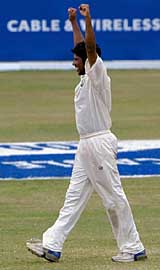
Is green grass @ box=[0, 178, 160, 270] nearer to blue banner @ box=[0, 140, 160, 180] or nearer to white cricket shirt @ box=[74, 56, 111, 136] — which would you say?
blue banner @ box=[0, 140, 160, 180]

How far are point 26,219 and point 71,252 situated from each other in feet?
6.76

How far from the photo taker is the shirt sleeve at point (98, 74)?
8625 millimetres

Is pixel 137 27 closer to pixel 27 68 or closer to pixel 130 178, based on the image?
pixel 27 68

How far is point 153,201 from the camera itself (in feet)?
41.6

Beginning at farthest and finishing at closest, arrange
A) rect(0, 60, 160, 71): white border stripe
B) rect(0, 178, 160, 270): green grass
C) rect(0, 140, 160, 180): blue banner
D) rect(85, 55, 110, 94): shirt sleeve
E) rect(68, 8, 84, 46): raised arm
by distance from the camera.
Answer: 1. rect(0, 60, 160, 71): white border stripe
2. rect(0, 140, 160, 180): blue banner
3. rect(68, 8, 84, 46): raised arm
4. rect(0, 178, 160, 270): green grass
5. rect(85, 55, 110, 94): shirt sleeve

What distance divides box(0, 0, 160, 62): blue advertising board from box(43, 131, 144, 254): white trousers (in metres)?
21.4

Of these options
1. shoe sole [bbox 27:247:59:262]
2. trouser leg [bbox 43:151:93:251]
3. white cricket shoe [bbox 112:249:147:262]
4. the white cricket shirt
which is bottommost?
white cricket shoe [bbox 112:249:147:262]

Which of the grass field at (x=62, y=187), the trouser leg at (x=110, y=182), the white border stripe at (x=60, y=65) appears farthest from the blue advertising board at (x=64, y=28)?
the trouser leg at (x=110, y=182)

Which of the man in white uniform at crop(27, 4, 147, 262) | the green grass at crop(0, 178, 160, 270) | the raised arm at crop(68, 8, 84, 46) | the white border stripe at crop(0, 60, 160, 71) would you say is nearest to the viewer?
the man in white uniform at crop(27, 4, 147, 262)

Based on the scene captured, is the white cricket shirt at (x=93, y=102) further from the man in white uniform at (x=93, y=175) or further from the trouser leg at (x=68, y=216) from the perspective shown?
the trouser leg at (x=68, y=216)

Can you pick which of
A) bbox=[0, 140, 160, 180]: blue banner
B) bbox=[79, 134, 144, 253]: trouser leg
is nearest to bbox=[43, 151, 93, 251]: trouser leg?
bbox=[79, 134, 144, 253]: trouser leg

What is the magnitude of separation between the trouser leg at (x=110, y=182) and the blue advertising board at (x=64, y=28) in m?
21.4

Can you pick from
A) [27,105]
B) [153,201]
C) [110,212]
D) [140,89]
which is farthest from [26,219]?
[140,89]

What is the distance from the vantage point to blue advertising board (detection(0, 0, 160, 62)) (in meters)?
30.1
